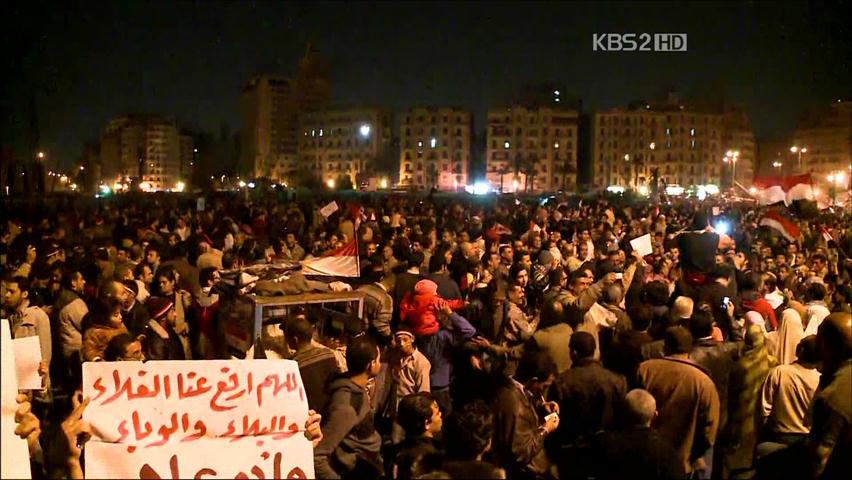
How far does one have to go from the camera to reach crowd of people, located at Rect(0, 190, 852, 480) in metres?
4.23

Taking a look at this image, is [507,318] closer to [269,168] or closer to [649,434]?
[649,434]

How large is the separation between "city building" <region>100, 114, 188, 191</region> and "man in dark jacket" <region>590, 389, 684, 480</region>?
156 meters

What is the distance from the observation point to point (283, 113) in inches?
5955

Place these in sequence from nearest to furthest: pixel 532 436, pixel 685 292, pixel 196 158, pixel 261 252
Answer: pixel 532 436, pixel 685 292, pixel 261 252, pixel 196 158

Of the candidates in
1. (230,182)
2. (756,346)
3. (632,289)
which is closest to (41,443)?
(756,346)

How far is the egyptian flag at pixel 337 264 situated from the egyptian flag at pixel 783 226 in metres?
9.48

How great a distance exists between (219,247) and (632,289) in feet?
19.5

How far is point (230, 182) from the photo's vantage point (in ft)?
397

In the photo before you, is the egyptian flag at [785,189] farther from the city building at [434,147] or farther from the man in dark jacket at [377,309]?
the city building at [434,147]

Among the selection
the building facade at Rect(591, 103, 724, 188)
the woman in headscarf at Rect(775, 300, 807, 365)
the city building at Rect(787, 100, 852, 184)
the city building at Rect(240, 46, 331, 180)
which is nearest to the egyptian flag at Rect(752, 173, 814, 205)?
the woman in headscarf at Rect(775, 300, 807, 365)

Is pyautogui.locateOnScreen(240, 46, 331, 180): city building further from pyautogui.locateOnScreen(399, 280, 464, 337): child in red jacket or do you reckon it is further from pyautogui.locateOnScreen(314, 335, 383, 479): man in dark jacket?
pyautogui.locateOnScreen(314, 335, 383, 479): man in dark jacket

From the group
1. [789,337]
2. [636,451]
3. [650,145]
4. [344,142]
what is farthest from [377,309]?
→ [344,142]

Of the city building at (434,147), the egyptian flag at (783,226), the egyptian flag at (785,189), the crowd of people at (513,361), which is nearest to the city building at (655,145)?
Answer: the city building at (434,147)

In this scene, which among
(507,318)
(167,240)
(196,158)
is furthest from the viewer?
(196,158)
